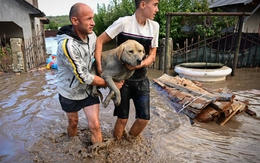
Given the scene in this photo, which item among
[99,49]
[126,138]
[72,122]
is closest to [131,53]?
[99,49]

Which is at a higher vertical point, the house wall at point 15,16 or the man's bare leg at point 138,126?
the house wall at point 15,16

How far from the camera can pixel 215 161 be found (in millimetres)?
3357

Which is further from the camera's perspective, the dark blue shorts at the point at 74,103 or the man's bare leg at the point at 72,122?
the man's bare leg at the point at 72,122

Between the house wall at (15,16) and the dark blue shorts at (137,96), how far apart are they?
12.9 m

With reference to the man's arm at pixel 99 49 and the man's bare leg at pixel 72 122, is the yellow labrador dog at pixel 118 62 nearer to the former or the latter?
the man's arm at pixel 99 49

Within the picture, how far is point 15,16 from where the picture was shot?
13484 mm

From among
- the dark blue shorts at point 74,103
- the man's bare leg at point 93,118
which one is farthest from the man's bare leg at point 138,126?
the dark blue shorts at point 74,103

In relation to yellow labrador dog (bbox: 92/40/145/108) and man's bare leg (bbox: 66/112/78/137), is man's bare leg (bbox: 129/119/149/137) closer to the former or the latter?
yellow labrador dog (bbox: 92/40/145/108)

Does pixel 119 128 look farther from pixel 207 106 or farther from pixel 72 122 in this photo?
pixel 207 106

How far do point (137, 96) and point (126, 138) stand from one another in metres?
0.90

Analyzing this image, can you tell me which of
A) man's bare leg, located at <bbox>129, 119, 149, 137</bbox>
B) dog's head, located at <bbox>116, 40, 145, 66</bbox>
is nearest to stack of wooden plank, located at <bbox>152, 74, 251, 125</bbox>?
man's bare leg, located at <bbox>129, 119, 149, 137</bbox>

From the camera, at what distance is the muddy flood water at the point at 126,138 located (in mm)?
3375

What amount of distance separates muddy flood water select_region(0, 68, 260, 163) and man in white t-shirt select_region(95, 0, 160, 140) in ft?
1.63

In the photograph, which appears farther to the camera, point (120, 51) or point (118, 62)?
point (118, 62)
